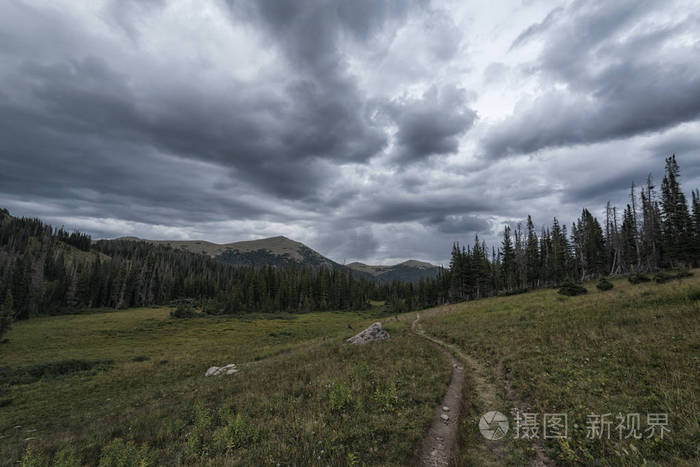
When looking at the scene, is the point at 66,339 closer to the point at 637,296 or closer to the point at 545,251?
the point at 637,296

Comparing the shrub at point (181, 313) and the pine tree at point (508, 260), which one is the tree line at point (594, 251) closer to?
the pine tree at point (508, 260)

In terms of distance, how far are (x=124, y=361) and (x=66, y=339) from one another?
24.6 m

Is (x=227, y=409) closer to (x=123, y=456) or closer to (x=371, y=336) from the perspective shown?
(x=123, y=456)

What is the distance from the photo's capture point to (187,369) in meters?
25.1

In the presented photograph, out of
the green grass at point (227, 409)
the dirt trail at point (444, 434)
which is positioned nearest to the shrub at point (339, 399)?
the green grass at point (227, 409)

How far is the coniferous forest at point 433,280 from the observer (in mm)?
55875

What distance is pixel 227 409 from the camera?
1084 cm

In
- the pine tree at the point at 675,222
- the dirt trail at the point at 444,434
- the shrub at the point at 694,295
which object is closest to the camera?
Answer: the dirt trail at the point at 444,434

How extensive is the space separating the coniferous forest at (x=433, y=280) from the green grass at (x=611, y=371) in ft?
181

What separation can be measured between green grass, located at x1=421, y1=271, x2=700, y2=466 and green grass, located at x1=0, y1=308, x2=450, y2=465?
2.63m

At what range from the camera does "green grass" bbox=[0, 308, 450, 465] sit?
24.6 feet

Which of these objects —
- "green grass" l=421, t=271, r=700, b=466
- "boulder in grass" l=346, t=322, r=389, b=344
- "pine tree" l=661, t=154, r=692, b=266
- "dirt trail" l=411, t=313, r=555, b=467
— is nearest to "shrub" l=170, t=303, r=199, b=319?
"boulder in grass" l=346, t=322, r=389, b=344

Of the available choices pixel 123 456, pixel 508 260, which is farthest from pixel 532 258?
pixel 123 456

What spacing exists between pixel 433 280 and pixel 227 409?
10119 centimetres
